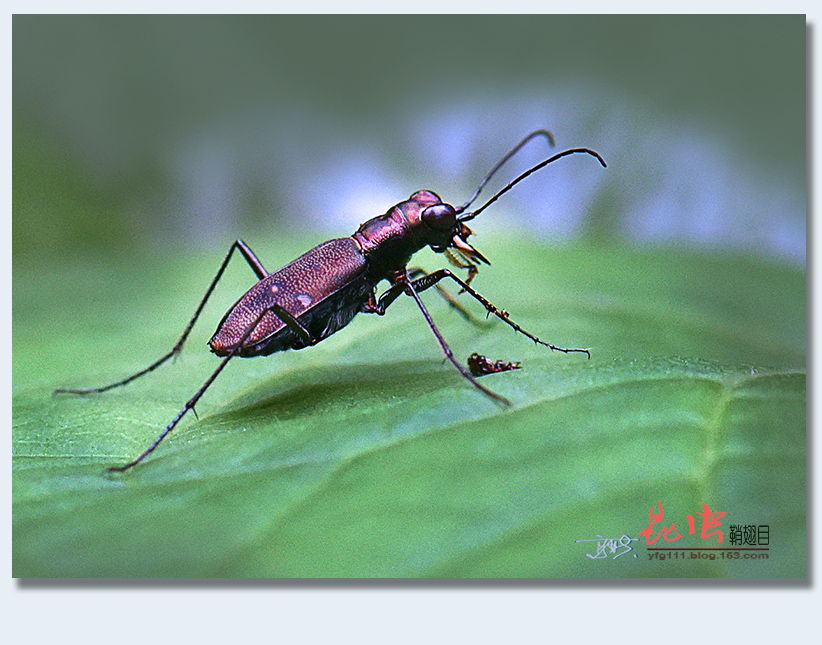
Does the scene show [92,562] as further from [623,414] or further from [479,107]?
[479,107]

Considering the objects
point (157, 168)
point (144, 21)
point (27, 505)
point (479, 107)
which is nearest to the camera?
point (27, 505)

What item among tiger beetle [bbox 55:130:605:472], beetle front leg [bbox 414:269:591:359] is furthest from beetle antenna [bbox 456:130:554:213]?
beetle front leg [bbox 414:269:591:359]

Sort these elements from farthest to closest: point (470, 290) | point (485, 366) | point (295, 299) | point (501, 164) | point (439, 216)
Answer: point (501, 164) < point (439, 216) < point (470, 290) < point (295, 299) < point (485, 366)

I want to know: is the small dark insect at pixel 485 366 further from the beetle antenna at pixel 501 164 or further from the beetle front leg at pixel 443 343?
the beetle antenna at pixel 501 164

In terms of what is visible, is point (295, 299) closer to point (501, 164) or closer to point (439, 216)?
point (439, 216)

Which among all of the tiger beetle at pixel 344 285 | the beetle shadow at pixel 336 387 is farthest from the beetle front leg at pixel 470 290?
the beetle shadow at pixel 336 387

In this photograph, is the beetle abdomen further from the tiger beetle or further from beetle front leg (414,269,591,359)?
beetle front leg (414,269,591,359)

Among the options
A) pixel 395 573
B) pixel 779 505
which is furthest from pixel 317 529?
pixel 779 505

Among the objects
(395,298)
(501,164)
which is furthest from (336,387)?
(501,164)
